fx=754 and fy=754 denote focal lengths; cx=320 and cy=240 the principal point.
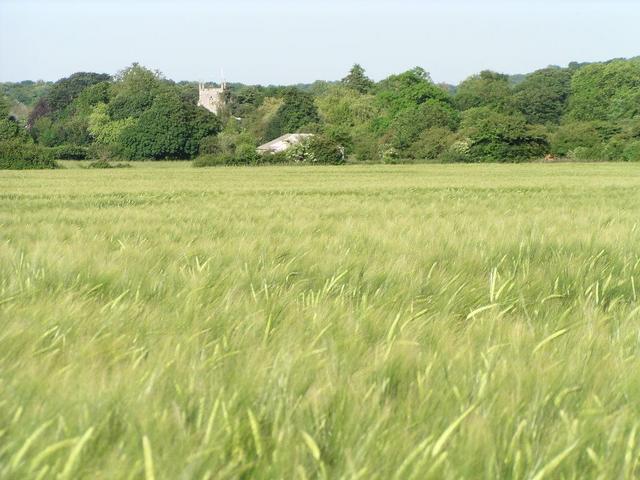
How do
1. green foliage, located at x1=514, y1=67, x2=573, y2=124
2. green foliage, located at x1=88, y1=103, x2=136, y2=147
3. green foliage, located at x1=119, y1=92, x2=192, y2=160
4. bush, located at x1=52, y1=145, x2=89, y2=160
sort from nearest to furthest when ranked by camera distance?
bush, located at x1=52, y1=145, x2=89, y2=160 → green foliage, located at x1=119, y1=92, x2=192, y2=160 → green foliage, located at x1=88, y1=103, x2=136, y2=147 → green foliage, located at x1=514, y1=67, x2=573, y2=124

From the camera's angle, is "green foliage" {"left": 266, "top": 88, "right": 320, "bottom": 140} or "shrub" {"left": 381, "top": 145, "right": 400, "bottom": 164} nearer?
"shrub" {"left": 381, "top": 145, "right": 400, "bottom": 164}

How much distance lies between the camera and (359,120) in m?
90.3

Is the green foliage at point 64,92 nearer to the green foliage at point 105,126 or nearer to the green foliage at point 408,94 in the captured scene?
the green foliage at point 105,126

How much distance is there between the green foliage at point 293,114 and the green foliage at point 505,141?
3252 cm

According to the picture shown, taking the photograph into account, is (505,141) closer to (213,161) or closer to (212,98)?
(213,161)

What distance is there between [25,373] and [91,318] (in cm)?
60

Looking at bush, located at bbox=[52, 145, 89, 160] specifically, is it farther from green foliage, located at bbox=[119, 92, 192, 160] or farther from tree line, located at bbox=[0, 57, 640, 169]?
green foliage, located at bbox=[119, 92, 192, 160]

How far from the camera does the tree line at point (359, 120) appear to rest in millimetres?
56531

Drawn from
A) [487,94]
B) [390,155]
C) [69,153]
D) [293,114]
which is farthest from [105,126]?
[487,94]

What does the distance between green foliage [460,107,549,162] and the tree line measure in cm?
8

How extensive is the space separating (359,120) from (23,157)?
160ft

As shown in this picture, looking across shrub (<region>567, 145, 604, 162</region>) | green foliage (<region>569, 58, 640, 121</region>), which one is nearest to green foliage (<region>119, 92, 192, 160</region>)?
shrub (<region>567, 145, 604, 162</region>)

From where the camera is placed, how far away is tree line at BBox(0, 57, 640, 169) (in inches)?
2226

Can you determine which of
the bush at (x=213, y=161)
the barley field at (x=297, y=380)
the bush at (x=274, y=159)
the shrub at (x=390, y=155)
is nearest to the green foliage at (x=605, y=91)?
the shrub at (x=390, y=155)
